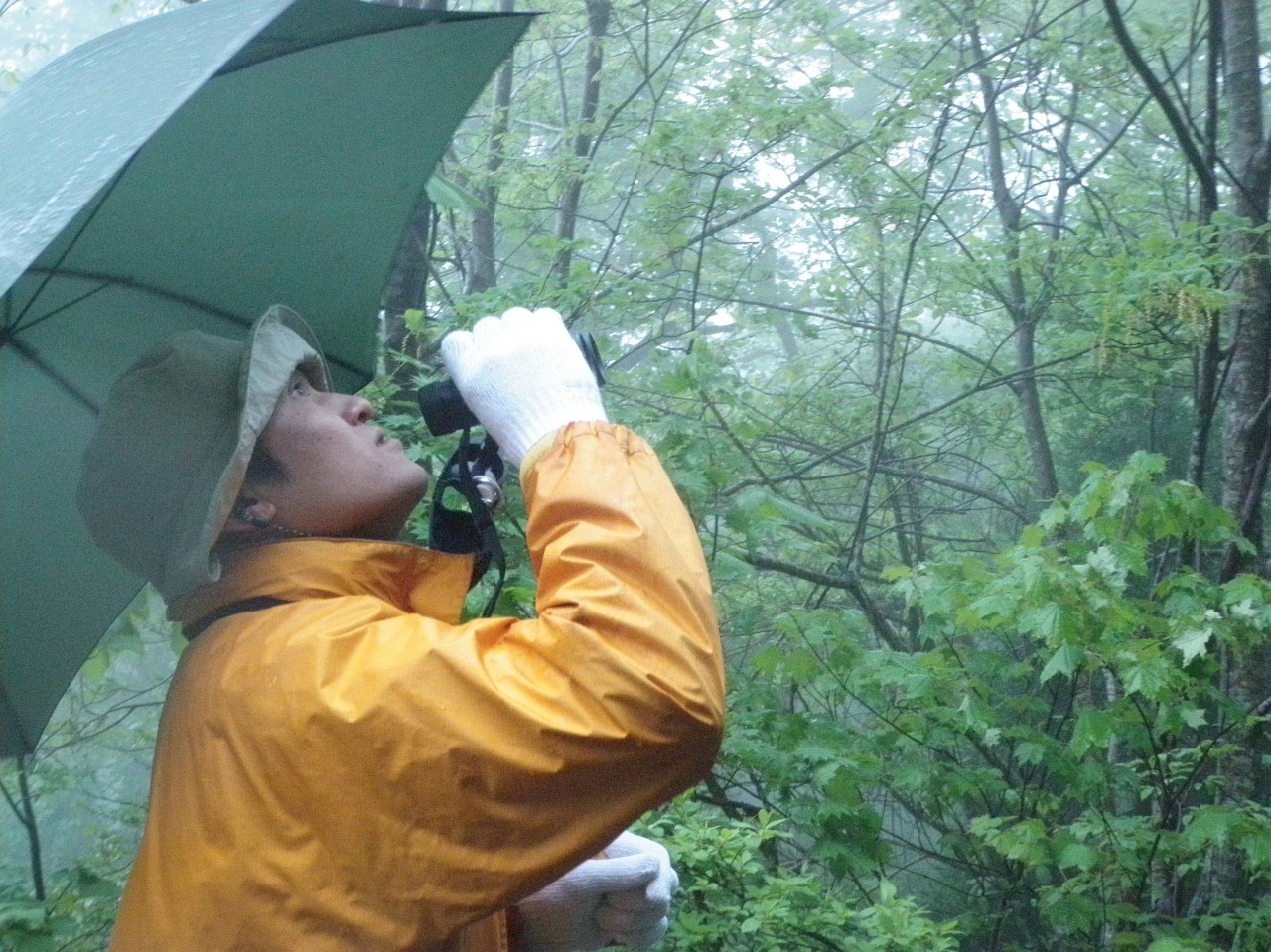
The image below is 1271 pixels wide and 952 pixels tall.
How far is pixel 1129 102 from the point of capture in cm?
702

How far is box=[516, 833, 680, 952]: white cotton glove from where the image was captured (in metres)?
1.57

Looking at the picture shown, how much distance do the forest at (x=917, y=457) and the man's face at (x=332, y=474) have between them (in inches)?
44.1

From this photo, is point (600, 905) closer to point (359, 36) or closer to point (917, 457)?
point (359, 36)

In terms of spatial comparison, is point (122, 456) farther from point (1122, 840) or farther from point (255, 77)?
point (1122, 840)

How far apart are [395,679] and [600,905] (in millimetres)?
573

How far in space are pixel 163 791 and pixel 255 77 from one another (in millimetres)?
982

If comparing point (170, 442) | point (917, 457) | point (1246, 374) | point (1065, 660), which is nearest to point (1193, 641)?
point (1065, 660)

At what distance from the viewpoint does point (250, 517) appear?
1527 millimetres

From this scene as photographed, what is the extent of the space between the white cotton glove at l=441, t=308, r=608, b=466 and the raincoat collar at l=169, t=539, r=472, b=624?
0.60ft

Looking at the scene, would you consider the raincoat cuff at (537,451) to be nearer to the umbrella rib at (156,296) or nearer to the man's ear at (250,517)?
the man's ear at (250,517)

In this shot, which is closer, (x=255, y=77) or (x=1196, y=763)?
(x=255, y=77)

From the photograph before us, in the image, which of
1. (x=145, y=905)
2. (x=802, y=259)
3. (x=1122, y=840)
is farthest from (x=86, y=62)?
(x=802, y=259)

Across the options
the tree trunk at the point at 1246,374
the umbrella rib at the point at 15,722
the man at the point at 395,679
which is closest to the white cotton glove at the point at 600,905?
the man at the point at 395,679

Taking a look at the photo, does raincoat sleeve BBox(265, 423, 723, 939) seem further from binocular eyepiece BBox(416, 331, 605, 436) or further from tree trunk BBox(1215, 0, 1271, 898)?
tree trunk BBox(1215, 0, 1271, 898)
